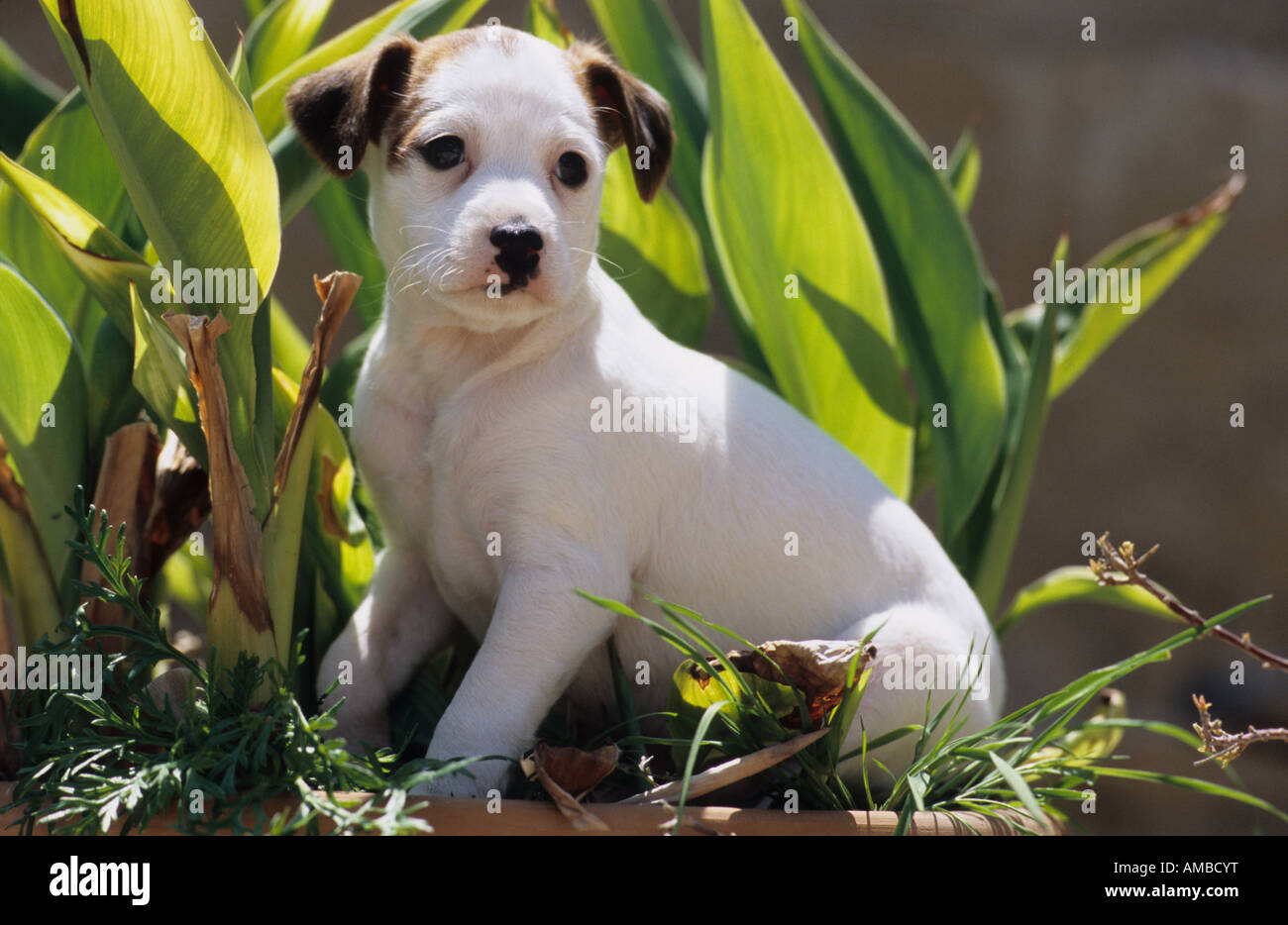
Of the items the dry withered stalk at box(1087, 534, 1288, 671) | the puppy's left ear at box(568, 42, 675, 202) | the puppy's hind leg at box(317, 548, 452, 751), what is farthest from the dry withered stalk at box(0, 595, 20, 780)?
the dry withered stalk at box(1087, 534, 1288, 671)

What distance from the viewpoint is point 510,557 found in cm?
118

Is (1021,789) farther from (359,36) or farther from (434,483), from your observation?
(359,36)

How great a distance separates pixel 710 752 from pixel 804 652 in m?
0.17

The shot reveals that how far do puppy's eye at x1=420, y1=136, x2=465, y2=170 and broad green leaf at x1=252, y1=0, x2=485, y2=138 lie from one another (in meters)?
0.26

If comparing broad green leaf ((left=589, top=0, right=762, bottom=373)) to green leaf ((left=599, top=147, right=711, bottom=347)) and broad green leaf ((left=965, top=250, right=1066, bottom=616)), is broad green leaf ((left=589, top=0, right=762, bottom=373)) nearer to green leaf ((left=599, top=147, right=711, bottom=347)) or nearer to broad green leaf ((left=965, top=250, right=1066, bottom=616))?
green leaf ((left=599, top=147, right=711, bottom=347))

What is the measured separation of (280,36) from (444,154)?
1.72 ft

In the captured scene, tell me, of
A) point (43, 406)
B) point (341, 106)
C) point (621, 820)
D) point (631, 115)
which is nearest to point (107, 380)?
point (43, 406)

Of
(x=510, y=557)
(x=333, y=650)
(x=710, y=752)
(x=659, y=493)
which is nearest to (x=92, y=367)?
(x=333, y=650)

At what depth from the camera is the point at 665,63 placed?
184 centimetres

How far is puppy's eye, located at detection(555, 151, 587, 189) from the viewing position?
46.4 inches

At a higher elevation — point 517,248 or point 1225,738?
point 517,248

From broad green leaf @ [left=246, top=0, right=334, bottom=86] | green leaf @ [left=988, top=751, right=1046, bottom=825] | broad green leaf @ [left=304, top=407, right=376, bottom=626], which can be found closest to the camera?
green leaf @ [left=988, top=751, right=1046, bottom=825]

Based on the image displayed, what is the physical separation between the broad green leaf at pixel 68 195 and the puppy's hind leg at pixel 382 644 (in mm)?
500
